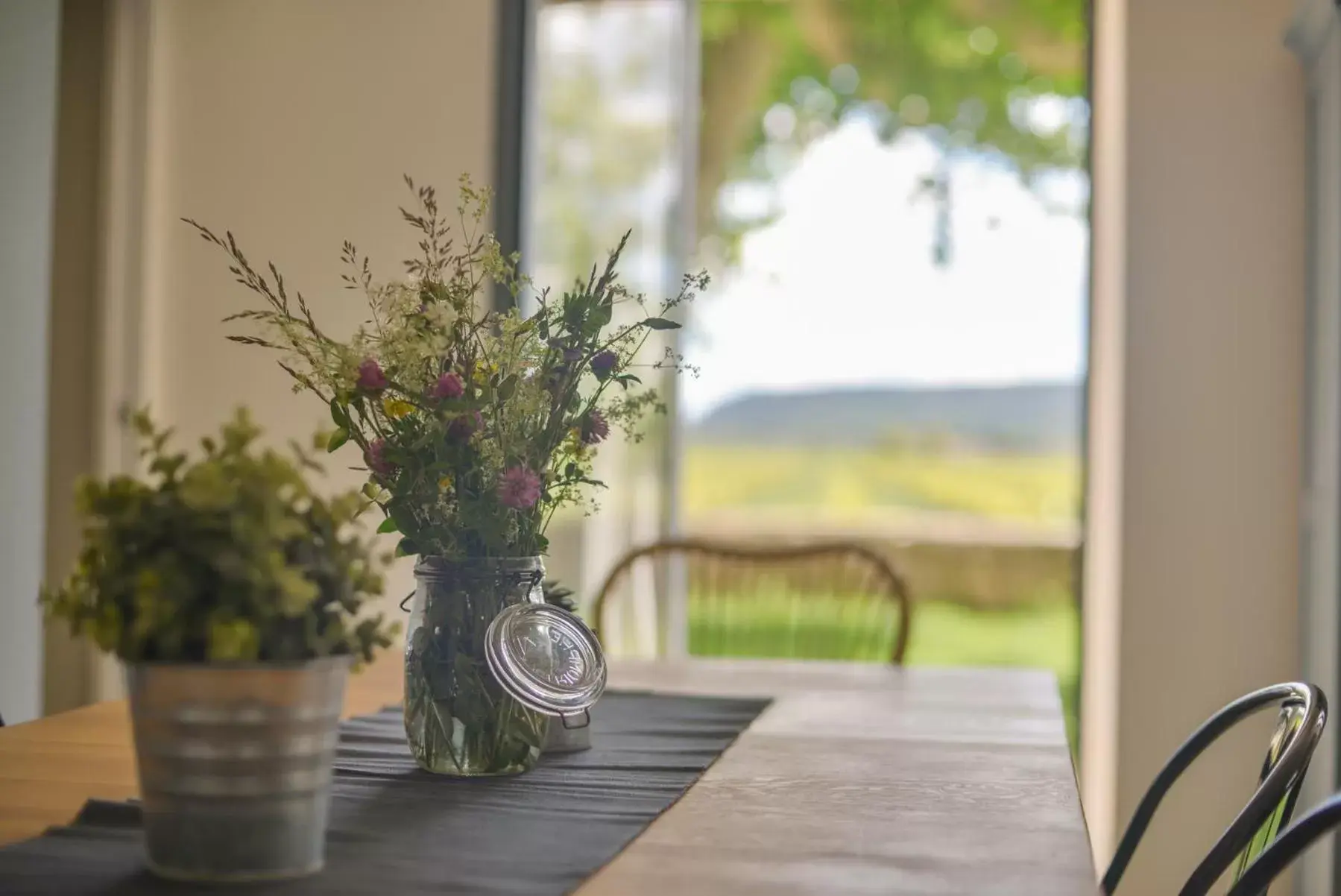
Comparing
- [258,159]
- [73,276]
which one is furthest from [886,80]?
[73,276]

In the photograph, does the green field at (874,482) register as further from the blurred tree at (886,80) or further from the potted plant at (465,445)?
the potted plant at (465,445)

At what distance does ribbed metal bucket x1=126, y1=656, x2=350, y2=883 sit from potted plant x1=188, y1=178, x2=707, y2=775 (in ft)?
1.03

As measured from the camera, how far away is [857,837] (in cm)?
102

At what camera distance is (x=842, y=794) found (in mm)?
1177

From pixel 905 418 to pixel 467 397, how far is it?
8875 millimetres

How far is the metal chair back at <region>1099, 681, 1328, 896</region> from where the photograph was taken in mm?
1084

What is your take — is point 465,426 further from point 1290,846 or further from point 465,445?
point 1290,846

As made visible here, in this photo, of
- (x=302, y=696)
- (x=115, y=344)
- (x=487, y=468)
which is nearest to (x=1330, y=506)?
(x=487, y=468)

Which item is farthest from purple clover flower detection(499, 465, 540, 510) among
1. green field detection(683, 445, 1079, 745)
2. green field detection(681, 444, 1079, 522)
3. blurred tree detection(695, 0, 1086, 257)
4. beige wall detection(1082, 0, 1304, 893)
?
green field detection(681, 444, 1079, 522)

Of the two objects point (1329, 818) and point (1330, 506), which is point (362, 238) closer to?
point (1330, 506)

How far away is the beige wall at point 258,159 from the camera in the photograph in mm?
3338

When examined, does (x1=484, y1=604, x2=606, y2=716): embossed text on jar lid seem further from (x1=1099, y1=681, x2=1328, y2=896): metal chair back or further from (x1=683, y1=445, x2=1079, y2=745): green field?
(x1=683, y1=445, x2=1079, y2=745): green field

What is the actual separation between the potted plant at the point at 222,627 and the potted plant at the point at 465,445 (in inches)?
12.3

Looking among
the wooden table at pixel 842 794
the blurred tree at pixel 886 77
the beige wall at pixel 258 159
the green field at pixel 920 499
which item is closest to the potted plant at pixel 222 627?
the wooden table at pixel 842 794
